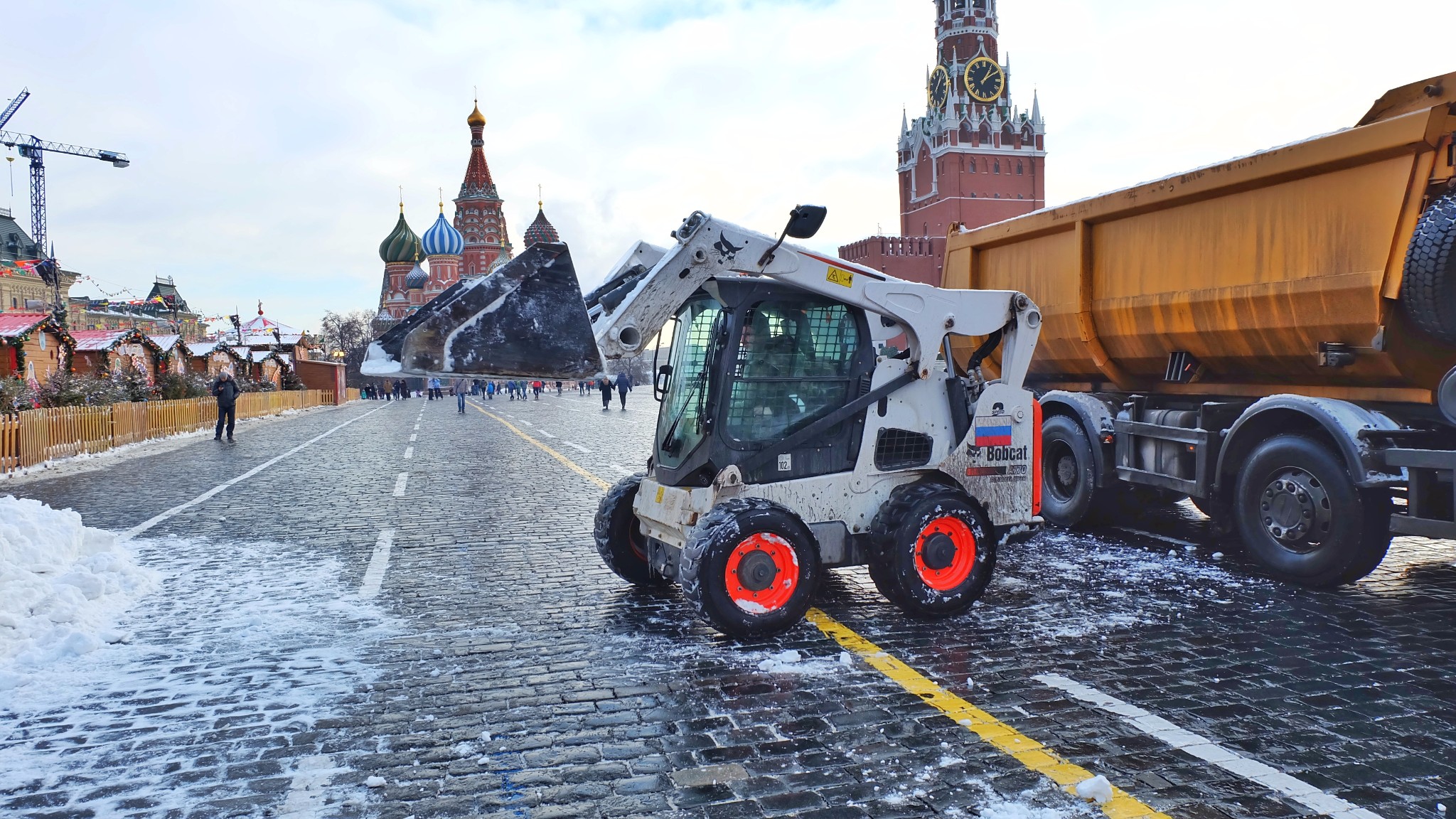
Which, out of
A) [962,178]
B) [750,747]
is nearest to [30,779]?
[750,747]

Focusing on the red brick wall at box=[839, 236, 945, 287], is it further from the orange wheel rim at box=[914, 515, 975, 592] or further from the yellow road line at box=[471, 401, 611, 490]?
the orange wheel rim at box=[914, 515, 975, 592]

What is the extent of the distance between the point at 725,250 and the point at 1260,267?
4308 millimetres

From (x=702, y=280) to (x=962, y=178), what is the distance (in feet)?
309

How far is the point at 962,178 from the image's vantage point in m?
94.1

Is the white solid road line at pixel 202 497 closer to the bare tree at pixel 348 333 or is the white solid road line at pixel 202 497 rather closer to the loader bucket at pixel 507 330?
the loader bucket at pixel 507 330

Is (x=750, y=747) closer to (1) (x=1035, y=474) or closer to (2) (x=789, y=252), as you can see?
(2) (x=789, y=252)

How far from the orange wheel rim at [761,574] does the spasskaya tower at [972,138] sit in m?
86.8

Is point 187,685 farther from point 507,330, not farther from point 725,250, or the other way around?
point 725,250

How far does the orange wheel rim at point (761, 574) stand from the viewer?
547 cm

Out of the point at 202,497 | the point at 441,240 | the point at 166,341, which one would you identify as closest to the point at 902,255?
the point at 441,240

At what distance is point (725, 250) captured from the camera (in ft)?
18.1

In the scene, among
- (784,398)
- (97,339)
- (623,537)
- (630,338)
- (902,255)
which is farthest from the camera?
(902,255)

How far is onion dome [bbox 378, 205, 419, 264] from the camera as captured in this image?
12356 centimetres

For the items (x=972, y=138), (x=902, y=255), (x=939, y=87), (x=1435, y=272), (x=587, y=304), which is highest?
(x=939, y=87)
